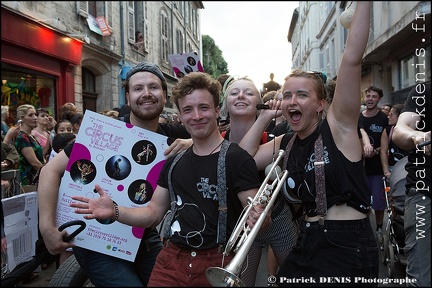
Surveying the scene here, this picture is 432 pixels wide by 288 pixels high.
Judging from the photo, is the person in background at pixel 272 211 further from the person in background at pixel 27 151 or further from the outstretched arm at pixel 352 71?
the person in background at pixel 27 151

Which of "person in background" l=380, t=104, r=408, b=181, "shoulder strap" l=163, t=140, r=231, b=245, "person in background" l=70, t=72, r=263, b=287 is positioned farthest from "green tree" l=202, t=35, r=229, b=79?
"person in background" l=380, t=104, r=408, b=181

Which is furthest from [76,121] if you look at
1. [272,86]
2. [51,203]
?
[51,203]

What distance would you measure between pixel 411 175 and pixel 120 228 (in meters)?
1.92

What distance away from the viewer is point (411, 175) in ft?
8.19

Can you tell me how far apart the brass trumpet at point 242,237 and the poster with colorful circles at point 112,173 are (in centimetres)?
77

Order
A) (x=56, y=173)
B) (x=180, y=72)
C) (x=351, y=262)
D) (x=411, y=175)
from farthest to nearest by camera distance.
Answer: (x=180, y=72) → (x=411, y=175) → (x=56, y=173) → (x=351, y=262)

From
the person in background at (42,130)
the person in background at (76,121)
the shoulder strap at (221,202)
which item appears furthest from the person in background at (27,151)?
the shoulder strap at (221,202)

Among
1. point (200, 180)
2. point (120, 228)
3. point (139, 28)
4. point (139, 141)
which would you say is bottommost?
point (120, 228)

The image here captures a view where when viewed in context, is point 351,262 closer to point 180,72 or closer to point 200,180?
point 200,180

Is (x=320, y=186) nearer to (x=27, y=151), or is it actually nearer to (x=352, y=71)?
(x=352, y=71)

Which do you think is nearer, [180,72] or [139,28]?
[139,28]

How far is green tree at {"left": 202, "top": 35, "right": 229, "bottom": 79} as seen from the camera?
2.91 meters

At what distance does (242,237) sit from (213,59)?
2.10 metres

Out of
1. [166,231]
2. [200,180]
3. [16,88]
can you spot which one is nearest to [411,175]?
[200,180]
